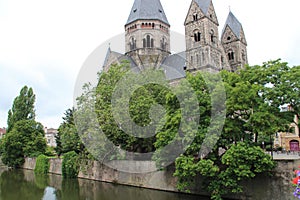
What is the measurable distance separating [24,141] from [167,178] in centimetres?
3230

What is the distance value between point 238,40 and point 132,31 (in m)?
19.6

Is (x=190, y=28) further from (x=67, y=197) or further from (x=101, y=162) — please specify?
(x=67, y=197)

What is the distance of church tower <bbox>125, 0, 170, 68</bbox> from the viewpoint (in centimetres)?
5141

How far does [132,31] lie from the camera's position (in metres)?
53.5

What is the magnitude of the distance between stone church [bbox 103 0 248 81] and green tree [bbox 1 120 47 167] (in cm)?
1633

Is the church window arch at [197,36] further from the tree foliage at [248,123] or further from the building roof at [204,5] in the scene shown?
the tree foliage at [248,123]

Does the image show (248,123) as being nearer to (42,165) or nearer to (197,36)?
(197,36)

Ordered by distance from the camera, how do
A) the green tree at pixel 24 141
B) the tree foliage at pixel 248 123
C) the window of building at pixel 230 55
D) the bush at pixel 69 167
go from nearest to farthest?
the tree foliage at pixel 248 123
the bush at pixel 69 167
the green tree at pixel 24 141
the window of building at pixel 230 55

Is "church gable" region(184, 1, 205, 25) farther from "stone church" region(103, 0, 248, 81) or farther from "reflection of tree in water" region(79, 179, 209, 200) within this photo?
"reflection of tree in water" region(79, 179, 209, 200)

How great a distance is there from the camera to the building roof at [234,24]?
4796 centimetres

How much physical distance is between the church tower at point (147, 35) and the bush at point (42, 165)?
21989 mm

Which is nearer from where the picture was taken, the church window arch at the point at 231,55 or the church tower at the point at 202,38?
the church tower at the point at 202,38

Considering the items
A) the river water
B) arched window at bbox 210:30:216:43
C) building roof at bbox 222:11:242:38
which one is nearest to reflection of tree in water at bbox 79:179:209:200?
the river water

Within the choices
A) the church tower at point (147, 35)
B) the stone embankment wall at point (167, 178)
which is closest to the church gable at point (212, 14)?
the church tower at point (147, 35)
